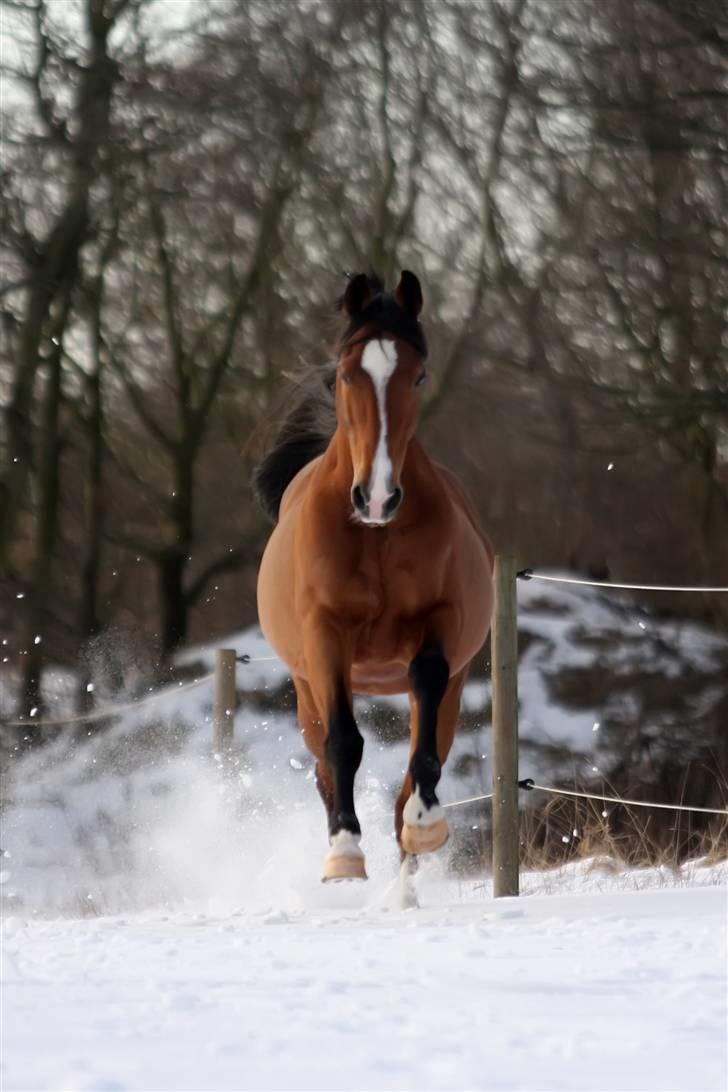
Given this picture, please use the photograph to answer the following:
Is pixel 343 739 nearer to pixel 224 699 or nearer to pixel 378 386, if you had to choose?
pixel 378 386

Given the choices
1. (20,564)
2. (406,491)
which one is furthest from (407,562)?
(20,564)

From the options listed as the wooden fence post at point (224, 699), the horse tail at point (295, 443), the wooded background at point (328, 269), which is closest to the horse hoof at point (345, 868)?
the horse tail at point (295, 443)

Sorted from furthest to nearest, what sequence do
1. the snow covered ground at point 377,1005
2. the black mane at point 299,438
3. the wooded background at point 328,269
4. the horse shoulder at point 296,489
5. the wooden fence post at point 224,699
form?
the wooded background at point 328,269 < the wooden fence post at point 224,699 < the black mane at point 299,438 < the horse shoulder at point 296,489 < the snow covered ground at point 377,1005

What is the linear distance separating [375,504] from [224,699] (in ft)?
16.0

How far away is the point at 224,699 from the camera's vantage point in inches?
367

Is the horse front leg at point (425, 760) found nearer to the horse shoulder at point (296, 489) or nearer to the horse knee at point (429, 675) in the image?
the horse knee at point (429, 675)

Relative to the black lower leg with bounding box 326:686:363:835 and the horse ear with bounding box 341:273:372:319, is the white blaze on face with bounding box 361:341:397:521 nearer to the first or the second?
the horse ear with bounding box 341:273:372:319

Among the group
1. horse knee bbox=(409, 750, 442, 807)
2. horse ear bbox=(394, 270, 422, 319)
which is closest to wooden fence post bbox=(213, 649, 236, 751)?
horse knee bbox=(409, 750, 442, 807)

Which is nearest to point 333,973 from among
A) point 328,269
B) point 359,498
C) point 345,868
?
point 345,868

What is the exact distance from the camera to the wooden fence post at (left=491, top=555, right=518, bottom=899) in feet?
22.6

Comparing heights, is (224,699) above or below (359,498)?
below

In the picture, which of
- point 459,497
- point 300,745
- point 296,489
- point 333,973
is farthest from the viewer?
point 300,745

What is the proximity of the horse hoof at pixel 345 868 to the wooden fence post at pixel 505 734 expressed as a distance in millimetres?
2267

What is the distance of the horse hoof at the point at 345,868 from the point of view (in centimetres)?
465
